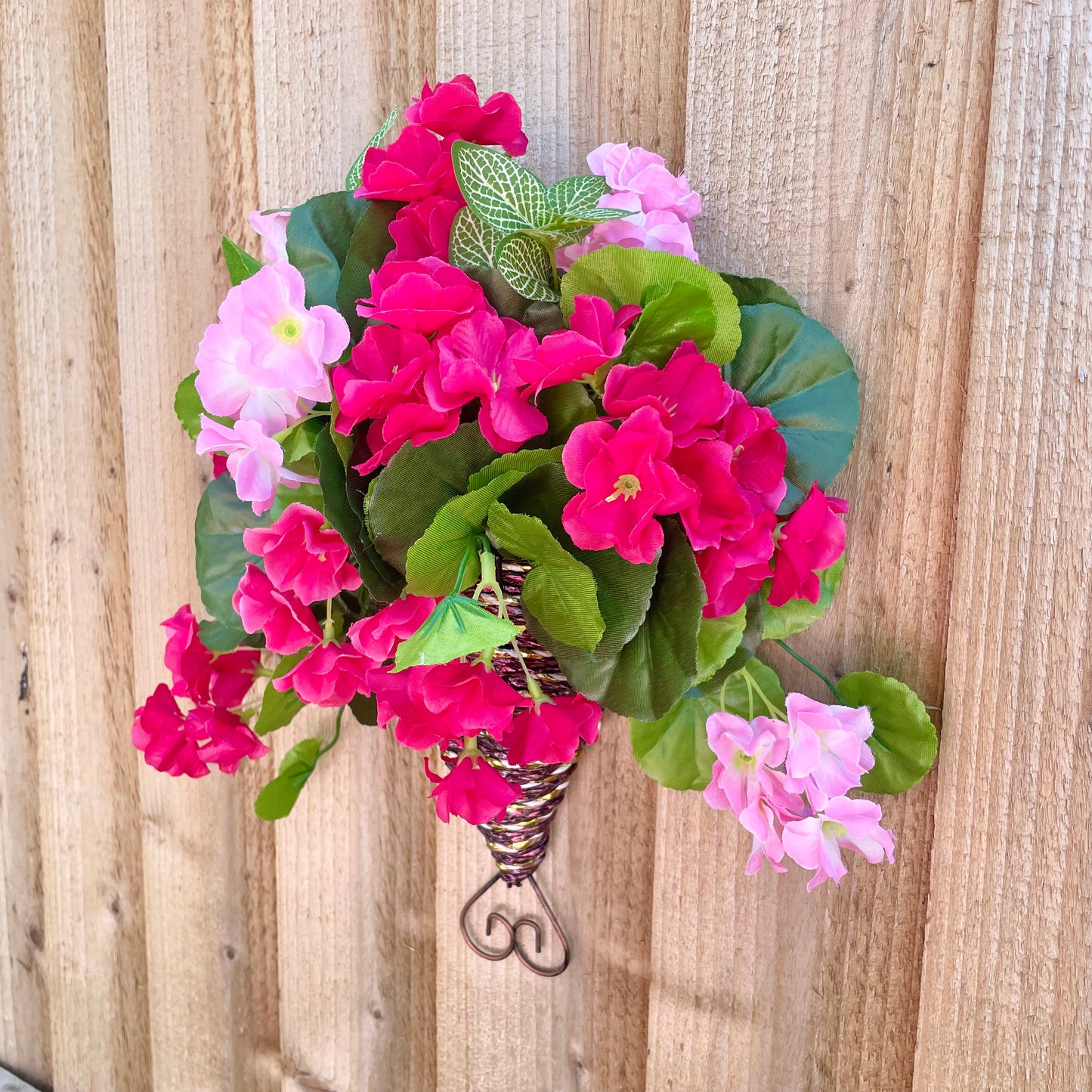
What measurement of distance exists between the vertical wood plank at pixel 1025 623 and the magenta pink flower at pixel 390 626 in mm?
328

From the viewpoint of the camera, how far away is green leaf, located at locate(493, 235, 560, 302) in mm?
475

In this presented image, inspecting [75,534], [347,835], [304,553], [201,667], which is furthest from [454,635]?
[75,534]

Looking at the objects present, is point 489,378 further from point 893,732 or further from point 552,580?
point 893,732

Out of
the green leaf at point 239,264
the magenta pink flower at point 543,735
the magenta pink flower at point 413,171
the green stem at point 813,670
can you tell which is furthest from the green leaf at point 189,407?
the green stem at point 813,670

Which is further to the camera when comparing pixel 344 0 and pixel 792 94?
pixel 344 0

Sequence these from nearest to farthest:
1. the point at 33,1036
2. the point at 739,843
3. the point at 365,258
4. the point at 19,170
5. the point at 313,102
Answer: the point at 365,258 → the point at 739,843 → the point at 313,102 → the point at 19,170 → the point at 33,1036

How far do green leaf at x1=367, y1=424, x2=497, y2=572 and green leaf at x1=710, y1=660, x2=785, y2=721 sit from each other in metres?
0.22

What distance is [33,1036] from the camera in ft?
3.88

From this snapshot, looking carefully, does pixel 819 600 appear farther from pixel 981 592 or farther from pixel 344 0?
pixel 344 0

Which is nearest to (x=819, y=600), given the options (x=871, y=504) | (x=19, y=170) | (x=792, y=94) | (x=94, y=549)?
(x=871, y=504)

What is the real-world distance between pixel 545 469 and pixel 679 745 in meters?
0.24

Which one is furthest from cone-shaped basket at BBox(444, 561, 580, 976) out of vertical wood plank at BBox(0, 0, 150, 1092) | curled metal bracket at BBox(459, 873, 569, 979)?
vertical wood plank at BBox(0, 0, 150, 1092)

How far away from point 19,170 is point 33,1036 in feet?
Answer: 3.55

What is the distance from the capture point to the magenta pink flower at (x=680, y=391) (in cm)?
43
